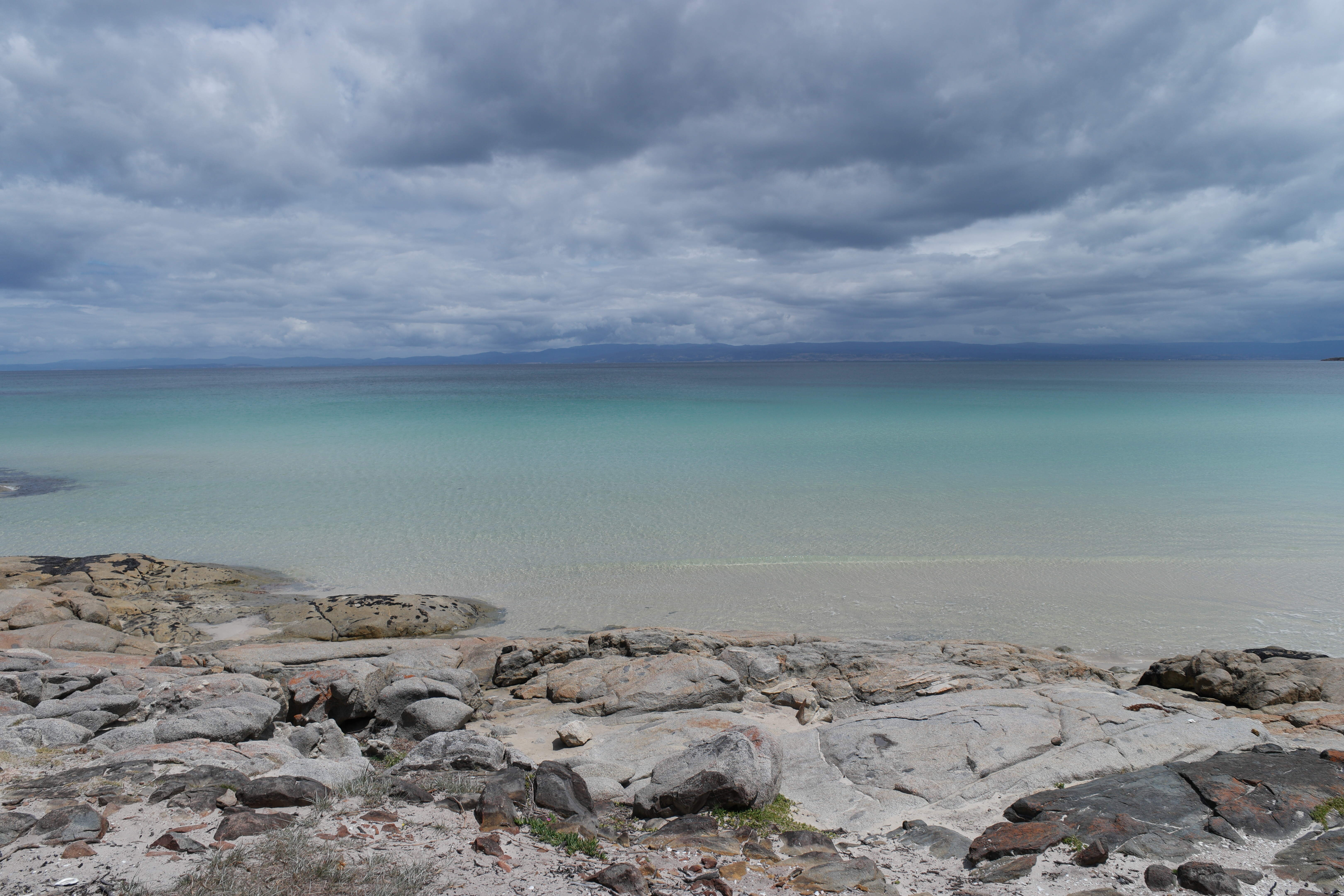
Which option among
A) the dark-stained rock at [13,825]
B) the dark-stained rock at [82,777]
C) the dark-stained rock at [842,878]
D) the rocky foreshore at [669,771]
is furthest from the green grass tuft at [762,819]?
the dark-stained rock at [13,825]

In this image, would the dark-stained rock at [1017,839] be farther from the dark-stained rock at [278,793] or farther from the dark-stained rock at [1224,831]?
the dark-stained rock at [278,793]

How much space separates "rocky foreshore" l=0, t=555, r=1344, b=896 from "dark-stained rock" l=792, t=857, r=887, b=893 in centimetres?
2

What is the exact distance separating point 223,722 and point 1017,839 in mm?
6302

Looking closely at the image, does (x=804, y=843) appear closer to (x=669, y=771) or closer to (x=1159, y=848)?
(x=669, y=771)

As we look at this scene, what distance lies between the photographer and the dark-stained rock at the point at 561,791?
4977 millimetres

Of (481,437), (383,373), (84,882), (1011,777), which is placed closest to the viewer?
(84,882)

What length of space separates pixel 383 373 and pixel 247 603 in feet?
615

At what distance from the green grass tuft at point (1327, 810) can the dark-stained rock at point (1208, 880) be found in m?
1.09

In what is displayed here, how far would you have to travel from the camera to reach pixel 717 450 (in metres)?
31.1

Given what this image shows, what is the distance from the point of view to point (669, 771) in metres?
5.39

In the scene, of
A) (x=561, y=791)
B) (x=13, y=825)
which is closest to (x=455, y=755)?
(x=561, y=791)

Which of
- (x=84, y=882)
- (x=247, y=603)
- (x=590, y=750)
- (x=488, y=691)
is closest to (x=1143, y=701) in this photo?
(x=590, y=750)

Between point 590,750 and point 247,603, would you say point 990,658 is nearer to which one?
point 590,750

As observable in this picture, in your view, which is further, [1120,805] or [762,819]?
[762,819]
